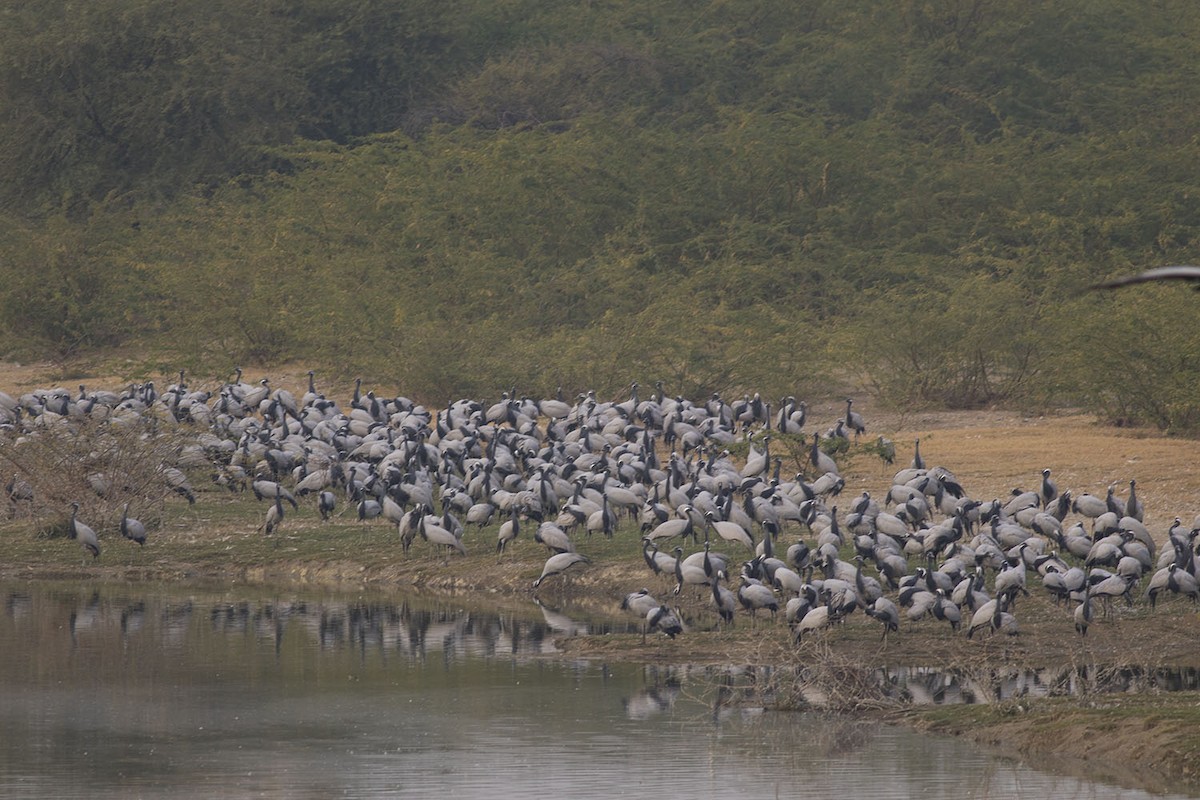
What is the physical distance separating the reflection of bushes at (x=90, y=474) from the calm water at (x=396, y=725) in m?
2.64

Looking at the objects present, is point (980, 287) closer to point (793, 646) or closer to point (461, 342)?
point (461, 342)

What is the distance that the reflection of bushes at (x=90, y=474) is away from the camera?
16.3m

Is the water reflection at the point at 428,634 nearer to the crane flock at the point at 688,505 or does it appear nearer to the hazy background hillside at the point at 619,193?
the crane flock at the point at 688,505

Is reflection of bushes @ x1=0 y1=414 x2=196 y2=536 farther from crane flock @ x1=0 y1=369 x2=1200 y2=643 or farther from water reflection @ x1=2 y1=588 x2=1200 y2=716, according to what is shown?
water reflection @ x1=2 y1=588 x2=1200 y2=716

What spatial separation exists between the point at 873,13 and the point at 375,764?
1096 inches

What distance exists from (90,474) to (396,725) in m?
6.94

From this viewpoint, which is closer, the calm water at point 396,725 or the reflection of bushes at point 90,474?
the calm water at point 396,725

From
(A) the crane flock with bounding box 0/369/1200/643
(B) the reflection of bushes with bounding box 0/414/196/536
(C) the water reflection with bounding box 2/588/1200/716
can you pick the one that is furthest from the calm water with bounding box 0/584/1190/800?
(B) the reflection of bushes with bounding box 0/414/196/536

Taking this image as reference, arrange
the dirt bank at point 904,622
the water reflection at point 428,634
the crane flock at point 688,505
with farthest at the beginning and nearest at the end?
the crane flock at point 688,505 < the water reflection at point 428,634 < the dirt bank at point 904,622

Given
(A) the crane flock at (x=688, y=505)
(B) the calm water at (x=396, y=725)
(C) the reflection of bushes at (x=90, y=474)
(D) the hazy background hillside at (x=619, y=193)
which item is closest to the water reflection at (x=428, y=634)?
(B) the calm water at (x=396, y=725)

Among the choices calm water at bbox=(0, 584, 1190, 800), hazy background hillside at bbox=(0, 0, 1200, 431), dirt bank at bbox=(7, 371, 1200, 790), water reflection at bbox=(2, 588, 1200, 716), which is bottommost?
calm water at bbox=(0, 584, 1190, 800)

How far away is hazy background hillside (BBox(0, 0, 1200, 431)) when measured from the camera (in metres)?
22.2

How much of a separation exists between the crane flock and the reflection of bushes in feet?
0.50

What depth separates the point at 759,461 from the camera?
16.6 metres
